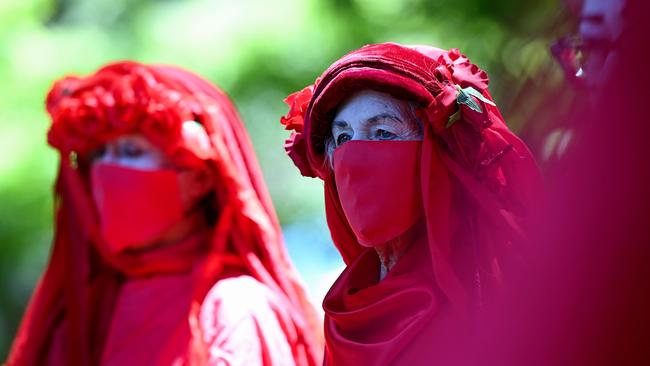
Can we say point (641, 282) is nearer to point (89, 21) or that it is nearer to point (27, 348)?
point (27, 348)

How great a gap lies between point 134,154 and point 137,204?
15 cm

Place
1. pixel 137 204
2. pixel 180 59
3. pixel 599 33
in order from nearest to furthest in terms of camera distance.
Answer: pixel 599 33 < pixel 137 204 < pixel 180 59

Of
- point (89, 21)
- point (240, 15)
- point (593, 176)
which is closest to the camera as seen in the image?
point (593, 176)

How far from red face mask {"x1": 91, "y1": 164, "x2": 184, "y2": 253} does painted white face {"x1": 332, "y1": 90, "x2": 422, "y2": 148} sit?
0.95 m

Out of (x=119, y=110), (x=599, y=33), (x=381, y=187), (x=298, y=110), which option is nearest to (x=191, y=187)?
(x=119, y=110)

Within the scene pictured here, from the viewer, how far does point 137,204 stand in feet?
10.2

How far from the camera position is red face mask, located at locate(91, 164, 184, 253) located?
3104mm

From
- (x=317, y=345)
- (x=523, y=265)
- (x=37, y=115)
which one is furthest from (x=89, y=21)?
(x=523, y=265)

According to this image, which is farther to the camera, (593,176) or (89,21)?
(89,21)

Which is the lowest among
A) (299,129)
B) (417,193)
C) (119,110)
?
(417,193)

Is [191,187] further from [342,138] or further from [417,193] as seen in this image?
[417,193]

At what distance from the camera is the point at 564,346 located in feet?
4.18

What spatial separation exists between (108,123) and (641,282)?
216 centimetres

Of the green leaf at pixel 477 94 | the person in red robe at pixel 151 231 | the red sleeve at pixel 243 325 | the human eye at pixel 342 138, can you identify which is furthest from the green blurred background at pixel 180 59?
the green leaf at pixel 477 94
